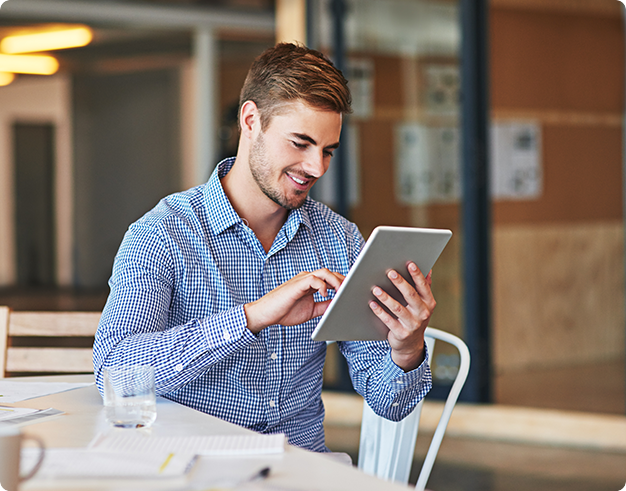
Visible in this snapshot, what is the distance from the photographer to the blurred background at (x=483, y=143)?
3768mm

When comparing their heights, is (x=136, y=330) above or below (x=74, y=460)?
above

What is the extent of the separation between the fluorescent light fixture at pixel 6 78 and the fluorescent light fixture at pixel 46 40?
2.51m

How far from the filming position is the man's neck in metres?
1.70

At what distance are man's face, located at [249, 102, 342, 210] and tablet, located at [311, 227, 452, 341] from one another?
0.34 m

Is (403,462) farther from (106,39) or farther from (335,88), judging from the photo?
(106,39)

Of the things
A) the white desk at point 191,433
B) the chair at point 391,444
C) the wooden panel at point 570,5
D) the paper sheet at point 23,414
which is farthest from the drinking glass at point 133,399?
the wooden panel at point 570,5

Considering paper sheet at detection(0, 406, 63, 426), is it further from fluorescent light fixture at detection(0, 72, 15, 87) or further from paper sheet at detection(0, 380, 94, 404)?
fluorescent light fixture at detection(0, 72, 15, 87)

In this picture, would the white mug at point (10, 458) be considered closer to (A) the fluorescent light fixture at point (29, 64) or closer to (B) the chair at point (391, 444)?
(B) the chair at point (391, 444)

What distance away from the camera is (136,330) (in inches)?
57.0

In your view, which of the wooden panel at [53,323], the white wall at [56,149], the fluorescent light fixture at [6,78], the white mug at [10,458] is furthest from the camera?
the white wall at [56,149]

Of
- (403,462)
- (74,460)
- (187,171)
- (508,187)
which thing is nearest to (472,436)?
(508,187)

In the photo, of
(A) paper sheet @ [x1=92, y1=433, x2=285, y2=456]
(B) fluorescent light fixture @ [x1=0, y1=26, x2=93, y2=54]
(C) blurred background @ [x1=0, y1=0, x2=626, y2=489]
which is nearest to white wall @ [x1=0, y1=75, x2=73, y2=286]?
(C) blurred background @ [x1=0, y1=0, x2=626, y2=489]

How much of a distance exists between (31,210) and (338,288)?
29.5ft

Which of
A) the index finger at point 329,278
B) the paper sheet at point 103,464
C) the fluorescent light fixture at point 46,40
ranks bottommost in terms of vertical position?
the paper sheet at point 103,464
